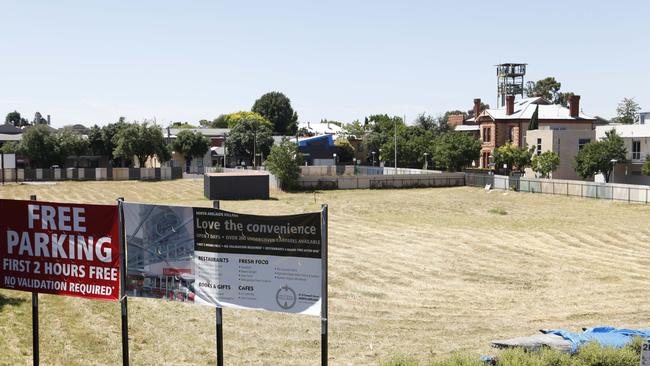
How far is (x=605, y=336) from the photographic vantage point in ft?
43.5

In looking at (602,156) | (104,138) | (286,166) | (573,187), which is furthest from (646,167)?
(104,138)

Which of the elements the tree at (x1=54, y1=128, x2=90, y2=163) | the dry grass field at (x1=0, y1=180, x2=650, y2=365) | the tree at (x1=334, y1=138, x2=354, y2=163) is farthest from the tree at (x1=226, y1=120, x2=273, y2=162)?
the dry grass field at (x1=0, y1=180, x2=650, y2=365)

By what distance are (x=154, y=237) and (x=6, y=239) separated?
2.72 meters

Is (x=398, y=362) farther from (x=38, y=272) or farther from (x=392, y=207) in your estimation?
(x=392, y=207)

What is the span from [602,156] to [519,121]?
25489 mm

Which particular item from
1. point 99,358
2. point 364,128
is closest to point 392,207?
point 99,358

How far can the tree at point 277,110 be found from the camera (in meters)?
167

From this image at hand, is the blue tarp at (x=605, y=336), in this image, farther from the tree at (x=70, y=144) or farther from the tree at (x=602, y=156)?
the tree at (x=70, y=144)

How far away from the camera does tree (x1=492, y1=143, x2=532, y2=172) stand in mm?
73875

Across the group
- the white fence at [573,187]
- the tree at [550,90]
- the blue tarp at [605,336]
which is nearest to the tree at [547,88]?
the tree at [550,90]

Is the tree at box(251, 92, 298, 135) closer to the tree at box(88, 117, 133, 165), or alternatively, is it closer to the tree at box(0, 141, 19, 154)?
the tree at box(88, 117, 133, 165)

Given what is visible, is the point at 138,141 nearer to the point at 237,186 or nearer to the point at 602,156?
the point at 237,186

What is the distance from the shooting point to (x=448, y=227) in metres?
38.6

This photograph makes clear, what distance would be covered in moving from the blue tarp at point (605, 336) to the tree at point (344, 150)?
Answer: 3959 inches
